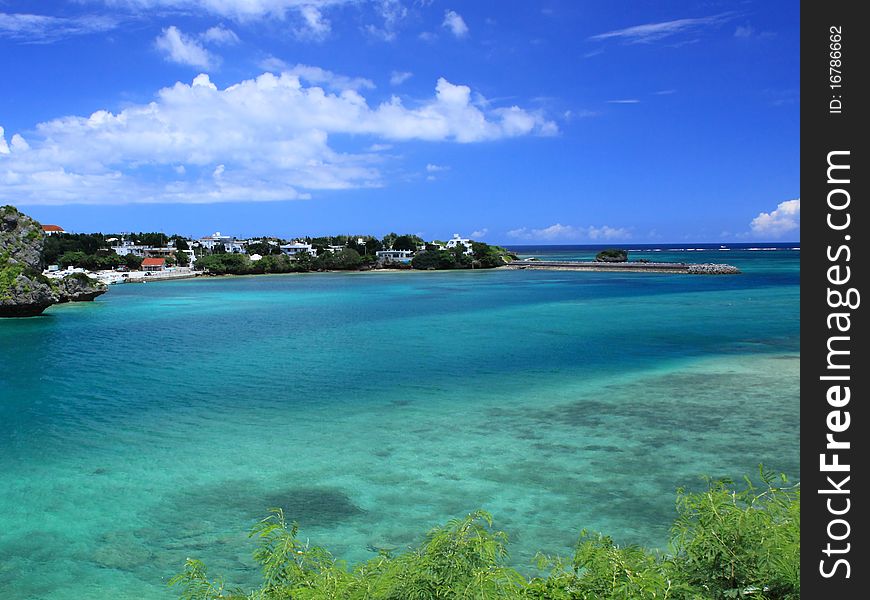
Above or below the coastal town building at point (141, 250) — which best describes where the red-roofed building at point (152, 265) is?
below

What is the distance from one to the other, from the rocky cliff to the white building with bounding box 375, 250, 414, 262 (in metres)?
92.2

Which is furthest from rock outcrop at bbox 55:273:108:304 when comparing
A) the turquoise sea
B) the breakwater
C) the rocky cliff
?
the breakwater

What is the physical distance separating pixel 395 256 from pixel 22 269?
325 feet

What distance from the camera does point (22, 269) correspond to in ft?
160

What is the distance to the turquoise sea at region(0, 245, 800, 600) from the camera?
451 inches

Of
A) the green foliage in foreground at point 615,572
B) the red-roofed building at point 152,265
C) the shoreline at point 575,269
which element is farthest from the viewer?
the red-roofed building at point 152,265

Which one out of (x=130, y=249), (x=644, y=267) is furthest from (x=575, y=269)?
(x=130, y=249)

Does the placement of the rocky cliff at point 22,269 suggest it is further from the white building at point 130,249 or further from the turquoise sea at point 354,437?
the white building at point 130,249

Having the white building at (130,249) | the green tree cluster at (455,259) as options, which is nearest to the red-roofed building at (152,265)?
the white building at (130,249)

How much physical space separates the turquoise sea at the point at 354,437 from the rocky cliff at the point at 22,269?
1070 cm

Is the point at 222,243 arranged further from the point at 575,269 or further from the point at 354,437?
the point at 354,437

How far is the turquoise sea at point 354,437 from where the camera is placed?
11445 millimetres

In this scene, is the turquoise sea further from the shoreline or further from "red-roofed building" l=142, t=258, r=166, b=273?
"red-roofed building" l=142, t=258, r=166, b=273
